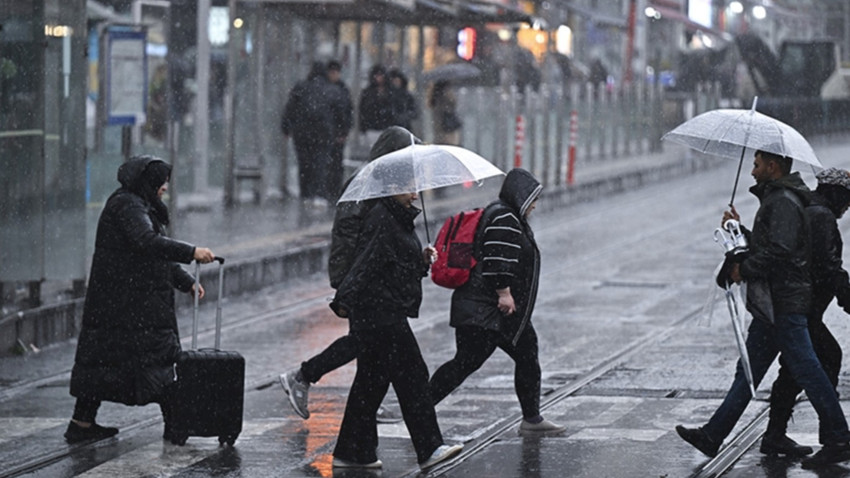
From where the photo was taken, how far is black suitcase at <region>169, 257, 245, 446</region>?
930 cm

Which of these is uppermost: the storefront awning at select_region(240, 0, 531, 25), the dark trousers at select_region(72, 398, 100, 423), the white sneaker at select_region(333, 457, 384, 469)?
the storefront awning at select_region(240, 0, 531, 25)

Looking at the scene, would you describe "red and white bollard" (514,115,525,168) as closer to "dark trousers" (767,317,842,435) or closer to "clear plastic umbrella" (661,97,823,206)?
"clear plastic umbrella" (661,97,823,206)

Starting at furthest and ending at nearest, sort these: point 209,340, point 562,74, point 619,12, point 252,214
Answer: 1. point 619,12
2. point 562,74
3. point 252,214
4. point 209,340

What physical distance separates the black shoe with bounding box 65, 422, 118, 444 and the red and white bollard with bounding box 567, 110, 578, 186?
20636mm

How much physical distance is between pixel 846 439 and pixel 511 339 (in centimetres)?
175

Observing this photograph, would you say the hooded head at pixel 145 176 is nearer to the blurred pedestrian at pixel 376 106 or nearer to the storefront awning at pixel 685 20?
the blurred pedestrian at pixel 376 106

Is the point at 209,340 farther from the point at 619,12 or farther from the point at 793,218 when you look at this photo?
the point at 619,12

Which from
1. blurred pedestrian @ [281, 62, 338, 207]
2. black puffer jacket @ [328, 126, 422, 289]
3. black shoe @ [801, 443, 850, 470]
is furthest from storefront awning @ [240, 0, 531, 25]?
black shoe @ [801, 443, 850, 470]

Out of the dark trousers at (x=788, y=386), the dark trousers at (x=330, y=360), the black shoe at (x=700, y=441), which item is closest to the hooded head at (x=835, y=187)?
the dark trousers at (x=788, y=386)

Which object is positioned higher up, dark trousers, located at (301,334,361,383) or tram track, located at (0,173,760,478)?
dark trousers, located at (301,334,361,383)

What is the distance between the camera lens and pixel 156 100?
83.1 ft

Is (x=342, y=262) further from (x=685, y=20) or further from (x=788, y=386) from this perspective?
(x=685, y=20)

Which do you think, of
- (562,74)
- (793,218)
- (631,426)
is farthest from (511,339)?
(562,74)

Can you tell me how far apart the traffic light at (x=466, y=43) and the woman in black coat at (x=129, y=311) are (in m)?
26.2
